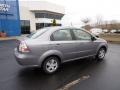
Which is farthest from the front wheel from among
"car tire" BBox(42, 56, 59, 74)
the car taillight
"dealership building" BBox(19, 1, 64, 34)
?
"dealership building" BBox(19, 1, 64, 34)

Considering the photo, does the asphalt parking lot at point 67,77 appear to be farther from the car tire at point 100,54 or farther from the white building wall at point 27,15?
the white building wall at point 27,15

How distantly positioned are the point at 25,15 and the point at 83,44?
40801 mm

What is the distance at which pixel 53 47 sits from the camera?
5781mm

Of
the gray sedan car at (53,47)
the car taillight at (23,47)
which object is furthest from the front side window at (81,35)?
the car taillight at (23,47)

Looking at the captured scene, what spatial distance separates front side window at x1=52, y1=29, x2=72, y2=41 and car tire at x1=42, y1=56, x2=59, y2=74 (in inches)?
28.3

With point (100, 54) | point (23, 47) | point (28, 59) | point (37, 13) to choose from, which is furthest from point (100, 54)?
point (37, 13)

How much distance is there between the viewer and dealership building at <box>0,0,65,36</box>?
98.2 ft

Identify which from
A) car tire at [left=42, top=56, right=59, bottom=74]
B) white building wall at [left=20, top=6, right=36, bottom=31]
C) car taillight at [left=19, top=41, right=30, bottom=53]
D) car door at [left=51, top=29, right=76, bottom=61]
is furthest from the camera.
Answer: white building wall at [left=20, top=6, right=36, bottom=31]

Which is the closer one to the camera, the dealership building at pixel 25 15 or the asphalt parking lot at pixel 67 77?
the asphalt parking lot at pixel 67 77

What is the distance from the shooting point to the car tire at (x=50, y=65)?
5750mm

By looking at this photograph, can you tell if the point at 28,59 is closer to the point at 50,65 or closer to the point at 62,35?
the point at 50,65

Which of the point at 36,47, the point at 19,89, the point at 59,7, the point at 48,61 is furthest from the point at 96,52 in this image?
the point at 59,7

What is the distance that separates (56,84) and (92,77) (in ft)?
4.31

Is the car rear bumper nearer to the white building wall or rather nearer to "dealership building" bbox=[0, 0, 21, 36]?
"dealership building" bbox=[0, 0, 21, 36]
